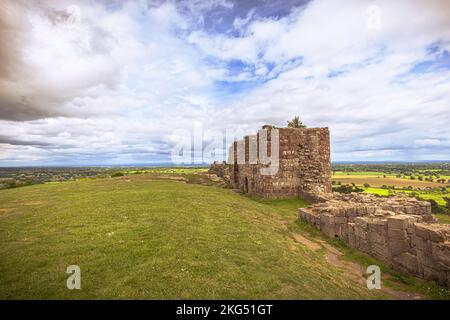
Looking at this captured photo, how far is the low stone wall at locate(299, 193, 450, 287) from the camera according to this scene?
415 inches

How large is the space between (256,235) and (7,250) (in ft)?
34.1

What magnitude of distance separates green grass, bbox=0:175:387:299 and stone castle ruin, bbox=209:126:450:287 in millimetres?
2912

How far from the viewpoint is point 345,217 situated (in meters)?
16.7

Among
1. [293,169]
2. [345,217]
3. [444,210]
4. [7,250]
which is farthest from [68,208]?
[444,210]

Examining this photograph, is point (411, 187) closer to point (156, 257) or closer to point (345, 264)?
point (345, 264)

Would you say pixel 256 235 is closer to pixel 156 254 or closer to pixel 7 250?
pixel 156 254

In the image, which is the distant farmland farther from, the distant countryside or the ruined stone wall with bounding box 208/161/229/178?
the ruined stone wall with bounding box 208/161/229/178

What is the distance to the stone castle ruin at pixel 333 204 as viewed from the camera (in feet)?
36.5

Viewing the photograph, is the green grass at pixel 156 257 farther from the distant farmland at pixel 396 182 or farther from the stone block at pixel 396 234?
the distant farmland at pixel 396 182

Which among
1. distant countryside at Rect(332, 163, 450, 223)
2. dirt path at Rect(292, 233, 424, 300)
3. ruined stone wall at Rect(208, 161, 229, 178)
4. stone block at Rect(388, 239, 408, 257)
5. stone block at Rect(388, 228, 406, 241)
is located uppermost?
ruined stone wall at Rect(208, 161, 229, 178)

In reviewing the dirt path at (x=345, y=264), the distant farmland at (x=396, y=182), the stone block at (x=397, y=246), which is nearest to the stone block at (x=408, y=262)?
the stone block at (x=397, y=246)

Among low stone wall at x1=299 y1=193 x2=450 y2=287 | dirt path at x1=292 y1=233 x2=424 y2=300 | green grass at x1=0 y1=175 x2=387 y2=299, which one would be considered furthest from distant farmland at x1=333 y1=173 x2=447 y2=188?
green grass at x1=0 y1=175 x2=387 y2=299

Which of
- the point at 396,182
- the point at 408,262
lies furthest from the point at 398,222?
the point at 396,182
